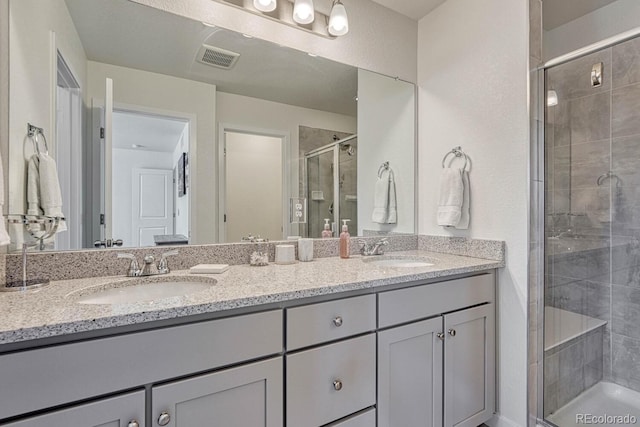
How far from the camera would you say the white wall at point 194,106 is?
131cm

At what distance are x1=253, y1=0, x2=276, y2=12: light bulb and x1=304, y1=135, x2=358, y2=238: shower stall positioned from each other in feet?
2.38

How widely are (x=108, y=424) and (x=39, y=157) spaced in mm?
922

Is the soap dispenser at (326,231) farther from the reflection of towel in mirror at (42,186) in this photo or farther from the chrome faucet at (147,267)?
the reflection of towel in mirror at (42,186)

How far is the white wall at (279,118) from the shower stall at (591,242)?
1147 millimetres

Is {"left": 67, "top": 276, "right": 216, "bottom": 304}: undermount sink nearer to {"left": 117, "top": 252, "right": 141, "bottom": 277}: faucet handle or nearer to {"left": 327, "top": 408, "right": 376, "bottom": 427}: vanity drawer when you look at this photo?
{"left": 117, "top": 252, "right": 141, "bottom": 277}: faucet handle

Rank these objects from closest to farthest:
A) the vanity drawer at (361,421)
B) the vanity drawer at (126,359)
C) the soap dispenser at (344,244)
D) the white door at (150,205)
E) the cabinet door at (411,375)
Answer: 1. the vanity drawer at (126,359)
2. the vanity drawer at (361,421)
3. the cabinet door at (411,375)
4. the white door at (150,205)
5. the soap dispenser at (344,244)

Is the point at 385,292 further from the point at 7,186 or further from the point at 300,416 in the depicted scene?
the point at 7,186

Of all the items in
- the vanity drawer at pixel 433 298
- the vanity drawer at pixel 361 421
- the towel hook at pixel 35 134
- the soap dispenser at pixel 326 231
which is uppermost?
the towel hook at pixel 35 134

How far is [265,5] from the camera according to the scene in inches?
58.3

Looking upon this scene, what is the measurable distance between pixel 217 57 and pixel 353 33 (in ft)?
2.73

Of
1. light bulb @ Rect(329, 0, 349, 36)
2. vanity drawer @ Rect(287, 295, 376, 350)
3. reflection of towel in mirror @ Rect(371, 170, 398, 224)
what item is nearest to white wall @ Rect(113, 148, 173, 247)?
vanity drawer @ Rect(287, 295, 376, 350)

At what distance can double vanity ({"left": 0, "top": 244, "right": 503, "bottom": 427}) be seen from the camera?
0.72 meters

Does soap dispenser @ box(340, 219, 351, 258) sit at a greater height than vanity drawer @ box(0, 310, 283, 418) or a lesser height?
greater

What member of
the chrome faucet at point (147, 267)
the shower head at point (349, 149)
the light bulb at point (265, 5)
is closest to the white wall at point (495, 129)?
the shower head at point (349, 149)
